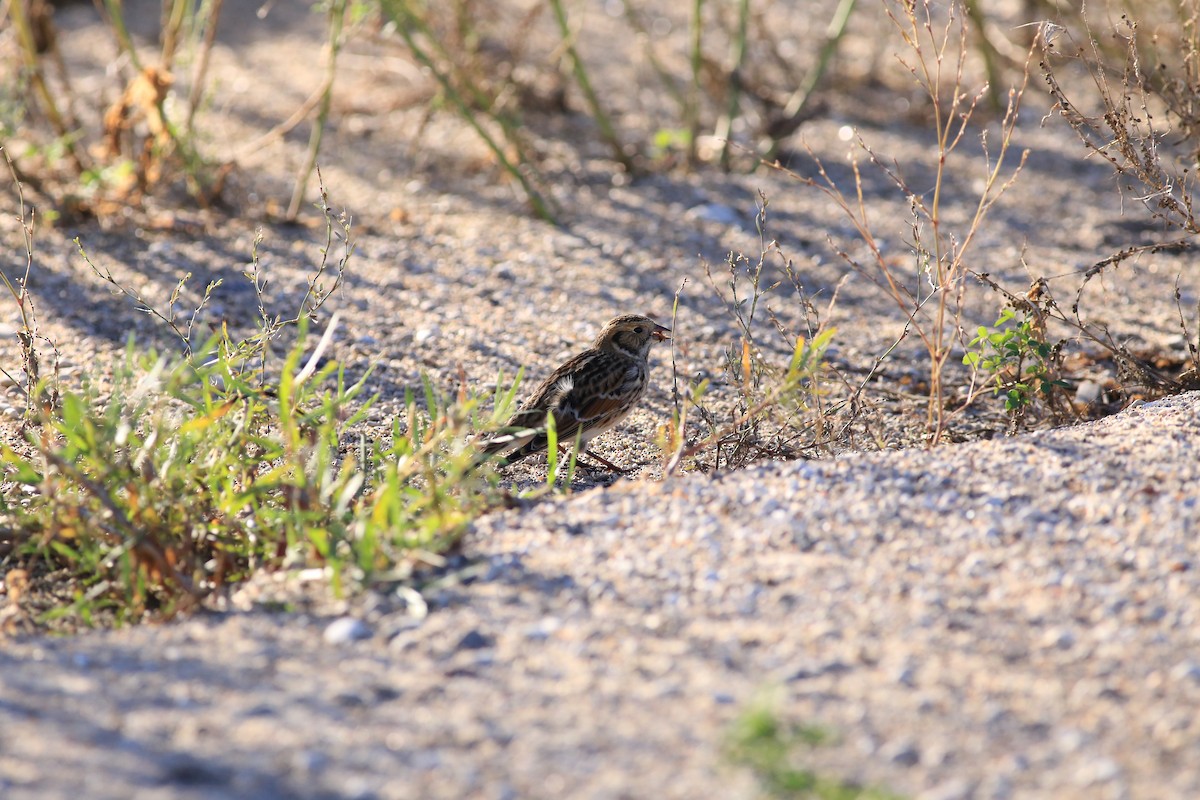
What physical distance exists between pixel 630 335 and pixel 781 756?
3101mm

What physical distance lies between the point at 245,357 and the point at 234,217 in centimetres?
344

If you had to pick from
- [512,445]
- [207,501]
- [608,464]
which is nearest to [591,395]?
[608,464]

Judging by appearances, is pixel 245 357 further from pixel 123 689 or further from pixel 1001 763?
pixel 1001 763

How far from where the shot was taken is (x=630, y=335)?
18.2 feet

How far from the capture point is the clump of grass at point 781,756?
2.54 metres

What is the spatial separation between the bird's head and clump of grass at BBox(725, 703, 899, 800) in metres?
2.90

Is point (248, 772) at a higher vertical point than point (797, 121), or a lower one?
lower

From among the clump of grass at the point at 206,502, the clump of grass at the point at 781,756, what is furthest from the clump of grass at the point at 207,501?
the clump of grass at the point at 781,756

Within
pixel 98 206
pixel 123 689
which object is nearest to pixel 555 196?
pixel 98 206

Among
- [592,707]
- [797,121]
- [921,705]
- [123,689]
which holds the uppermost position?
[797,121]

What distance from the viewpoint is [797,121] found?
26.8 ft

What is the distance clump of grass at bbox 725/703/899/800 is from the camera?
2.54m

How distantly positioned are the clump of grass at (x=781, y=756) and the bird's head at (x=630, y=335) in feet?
9.53

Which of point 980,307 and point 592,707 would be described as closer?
point 592,707
